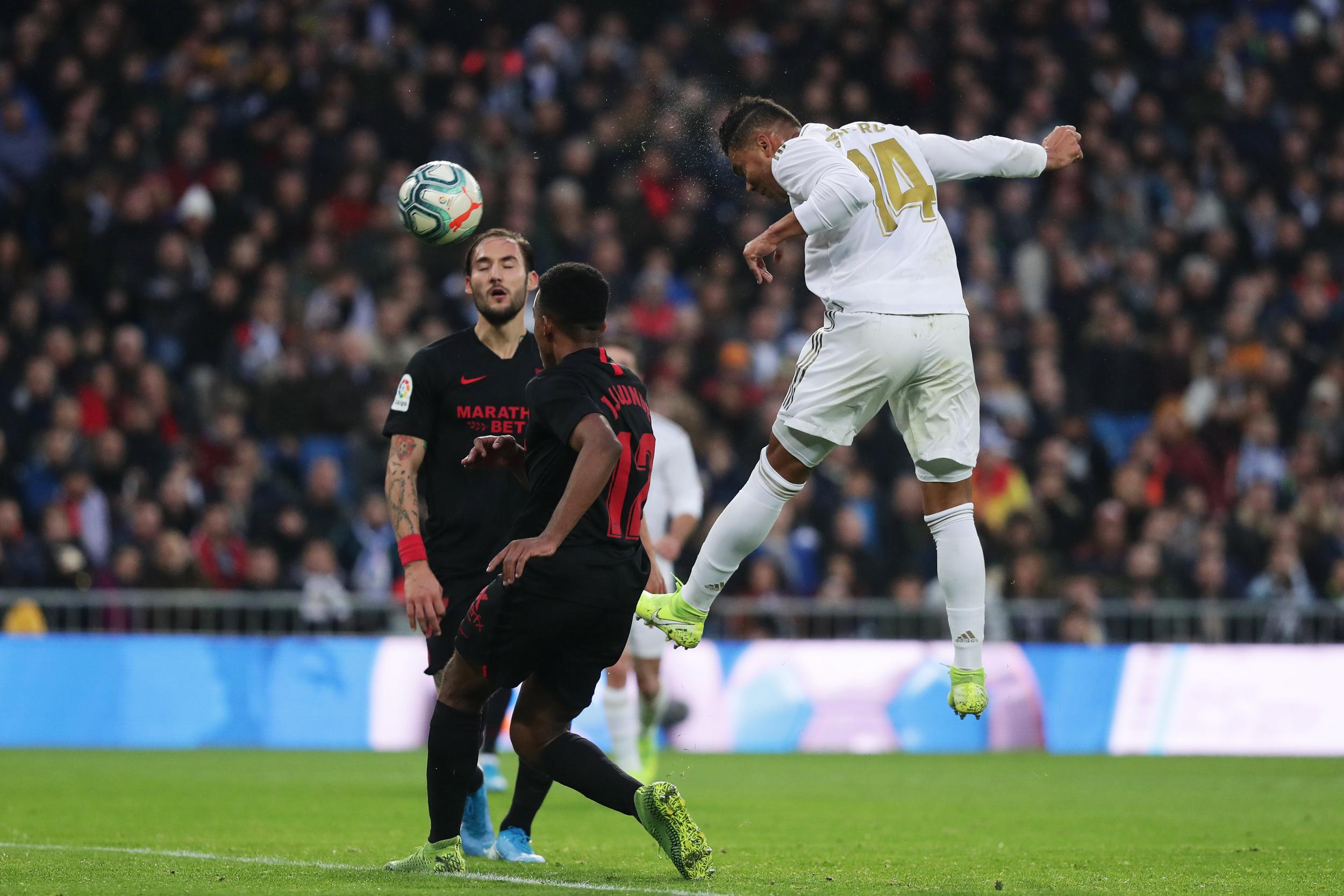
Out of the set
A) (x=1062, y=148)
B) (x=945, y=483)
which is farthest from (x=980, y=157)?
(x=945, y=483)

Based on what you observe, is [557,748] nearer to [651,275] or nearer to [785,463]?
[785,463]

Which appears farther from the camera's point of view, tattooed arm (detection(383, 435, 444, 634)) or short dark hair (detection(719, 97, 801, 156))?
short dark hair (detection(719, 97, 801, 156))

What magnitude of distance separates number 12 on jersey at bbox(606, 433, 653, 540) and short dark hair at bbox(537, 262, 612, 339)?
0.44 m

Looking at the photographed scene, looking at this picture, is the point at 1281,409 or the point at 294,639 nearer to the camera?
the point at 294,639

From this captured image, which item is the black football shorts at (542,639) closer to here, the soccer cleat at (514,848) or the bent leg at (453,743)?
the bent leg at (453,743)

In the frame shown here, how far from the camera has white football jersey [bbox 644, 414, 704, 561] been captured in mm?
11891

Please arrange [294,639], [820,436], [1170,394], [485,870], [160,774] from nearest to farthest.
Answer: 1. [485,870]
2. [820,436]
3. [160,774]
4. [294,639]
5. [1170,394]

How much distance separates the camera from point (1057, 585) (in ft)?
53.7

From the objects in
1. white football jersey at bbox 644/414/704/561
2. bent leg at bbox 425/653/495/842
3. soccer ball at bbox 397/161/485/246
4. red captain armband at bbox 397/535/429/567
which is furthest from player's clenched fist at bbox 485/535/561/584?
white football jersey at bbox 644/414/704/561

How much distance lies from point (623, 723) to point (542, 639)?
5418 millimetres

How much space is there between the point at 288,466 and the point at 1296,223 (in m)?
11.3

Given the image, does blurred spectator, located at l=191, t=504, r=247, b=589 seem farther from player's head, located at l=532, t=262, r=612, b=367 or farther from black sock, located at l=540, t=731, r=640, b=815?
player's head, located at l=532, t=262, r=612, b=367

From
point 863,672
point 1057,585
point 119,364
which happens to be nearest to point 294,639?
point 119,364

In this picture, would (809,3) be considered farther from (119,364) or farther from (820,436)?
(820,436)
